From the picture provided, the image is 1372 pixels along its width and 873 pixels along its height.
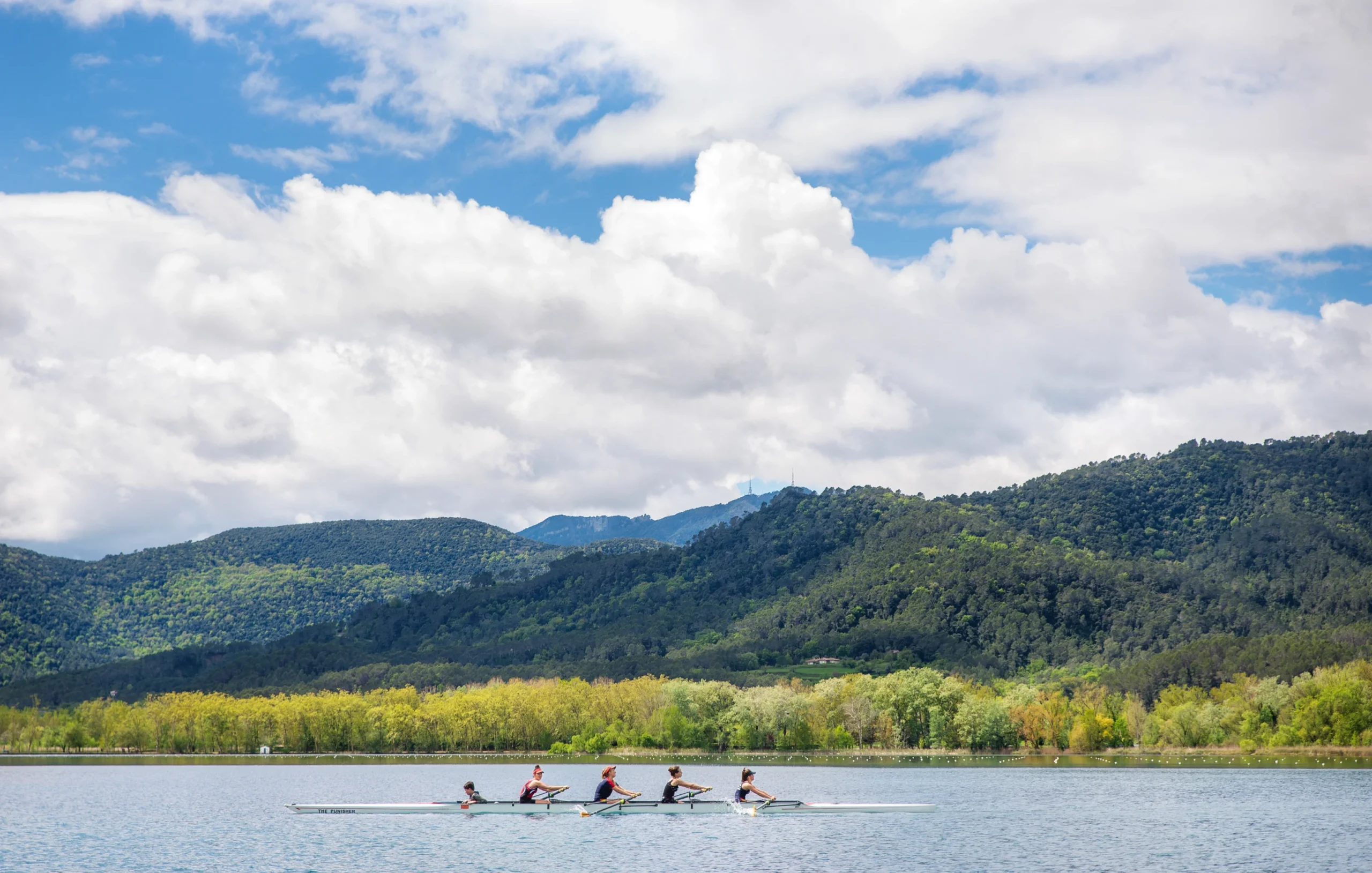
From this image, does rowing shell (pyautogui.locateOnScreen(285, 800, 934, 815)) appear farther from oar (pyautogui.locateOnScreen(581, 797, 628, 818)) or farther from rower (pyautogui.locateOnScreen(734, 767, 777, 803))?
rower (pyautogui.locateOnScreen(734, 767, 777, 803))

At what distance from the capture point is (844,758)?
15200 cm

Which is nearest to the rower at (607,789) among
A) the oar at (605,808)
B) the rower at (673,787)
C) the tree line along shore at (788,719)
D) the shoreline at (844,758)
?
the oar at (605,808)

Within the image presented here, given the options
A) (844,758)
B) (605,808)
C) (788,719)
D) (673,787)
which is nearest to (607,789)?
(605,808)

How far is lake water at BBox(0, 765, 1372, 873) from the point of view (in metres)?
58.4

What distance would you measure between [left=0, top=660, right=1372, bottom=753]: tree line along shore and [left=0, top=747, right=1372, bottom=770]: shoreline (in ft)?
4.48

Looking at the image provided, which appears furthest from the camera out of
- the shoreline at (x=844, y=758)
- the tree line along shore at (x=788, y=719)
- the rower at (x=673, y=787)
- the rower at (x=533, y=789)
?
the tree line along shore at (x=788, y=719)

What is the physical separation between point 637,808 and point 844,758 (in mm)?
82491

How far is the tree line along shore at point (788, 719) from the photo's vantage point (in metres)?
138

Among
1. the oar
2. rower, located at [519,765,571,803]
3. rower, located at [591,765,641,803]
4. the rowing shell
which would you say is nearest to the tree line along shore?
the rowing shell

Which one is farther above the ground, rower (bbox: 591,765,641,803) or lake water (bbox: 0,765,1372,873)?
rower (bbox: 591,765,641,803)

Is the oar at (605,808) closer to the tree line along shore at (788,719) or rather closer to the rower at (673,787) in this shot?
the rower at (673,787)

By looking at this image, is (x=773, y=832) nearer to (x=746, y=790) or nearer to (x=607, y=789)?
(x=746, y=790)

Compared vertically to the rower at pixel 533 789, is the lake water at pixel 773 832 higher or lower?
lower

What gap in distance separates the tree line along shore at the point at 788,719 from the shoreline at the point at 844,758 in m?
1.36
